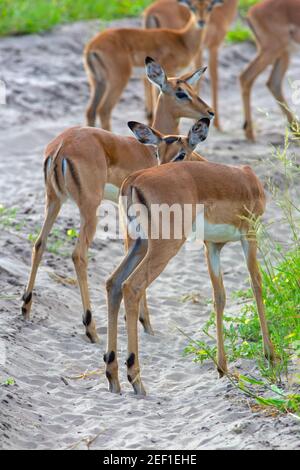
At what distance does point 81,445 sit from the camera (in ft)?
17.2

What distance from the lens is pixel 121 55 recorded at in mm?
11086

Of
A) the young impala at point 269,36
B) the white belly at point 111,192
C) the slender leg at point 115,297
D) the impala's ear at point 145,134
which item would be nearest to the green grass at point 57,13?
the young impala at point 269,36

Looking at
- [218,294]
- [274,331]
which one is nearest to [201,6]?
[274,331]

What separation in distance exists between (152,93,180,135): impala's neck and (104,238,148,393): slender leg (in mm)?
2252

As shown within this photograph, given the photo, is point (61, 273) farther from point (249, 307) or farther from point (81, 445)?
point (81, 445)

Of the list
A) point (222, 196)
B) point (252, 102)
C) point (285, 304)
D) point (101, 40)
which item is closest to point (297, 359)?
point (285, 304)

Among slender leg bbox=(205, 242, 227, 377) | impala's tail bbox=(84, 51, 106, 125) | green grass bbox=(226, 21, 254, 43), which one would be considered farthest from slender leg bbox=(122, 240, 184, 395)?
green grass bbox=(226, 21, 254, 43)

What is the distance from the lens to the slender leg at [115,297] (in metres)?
6.02

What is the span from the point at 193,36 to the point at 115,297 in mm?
6045

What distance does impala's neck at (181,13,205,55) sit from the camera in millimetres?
11555

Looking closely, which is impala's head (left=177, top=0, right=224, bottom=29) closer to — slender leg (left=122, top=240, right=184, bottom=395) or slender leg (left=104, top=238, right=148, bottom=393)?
slender leg (left=104, top=238, right=148, bottom=393)

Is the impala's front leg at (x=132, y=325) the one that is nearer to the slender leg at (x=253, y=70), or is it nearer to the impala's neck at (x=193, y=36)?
the impala's neck at (x=193, y=36)
